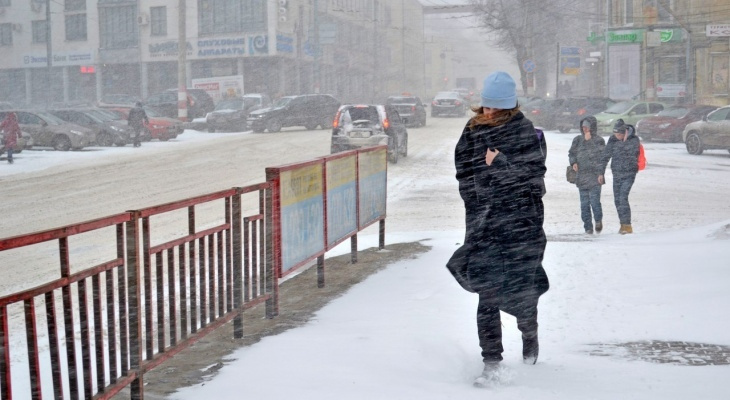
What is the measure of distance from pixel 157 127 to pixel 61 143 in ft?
16.7

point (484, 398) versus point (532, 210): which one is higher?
point (532, 210)

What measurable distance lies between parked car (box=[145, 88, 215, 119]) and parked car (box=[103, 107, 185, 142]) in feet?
27.8

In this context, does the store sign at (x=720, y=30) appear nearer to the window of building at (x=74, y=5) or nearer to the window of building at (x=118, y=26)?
the window of building at (x=118, y=26)

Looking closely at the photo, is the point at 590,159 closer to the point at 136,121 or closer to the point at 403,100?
the point at 136,121

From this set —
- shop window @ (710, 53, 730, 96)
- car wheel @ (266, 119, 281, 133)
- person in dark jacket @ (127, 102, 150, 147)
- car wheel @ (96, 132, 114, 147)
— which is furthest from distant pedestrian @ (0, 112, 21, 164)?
shop window @ (710, 53, 730, 96)

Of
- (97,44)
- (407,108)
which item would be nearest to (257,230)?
(407,108)

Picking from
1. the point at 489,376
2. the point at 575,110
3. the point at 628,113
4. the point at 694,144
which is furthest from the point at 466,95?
the point at 489,376

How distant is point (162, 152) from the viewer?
27750mm

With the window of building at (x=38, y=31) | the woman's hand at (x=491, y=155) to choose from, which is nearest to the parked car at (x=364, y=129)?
the woman's hand at (x=491, y=155)

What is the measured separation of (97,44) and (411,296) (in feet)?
199

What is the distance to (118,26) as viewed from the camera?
6312cm

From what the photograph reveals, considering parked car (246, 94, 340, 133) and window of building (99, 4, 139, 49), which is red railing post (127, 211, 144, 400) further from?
window of building (99, 4, 139, 49)

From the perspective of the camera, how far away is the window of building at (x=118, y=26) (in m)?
62.5

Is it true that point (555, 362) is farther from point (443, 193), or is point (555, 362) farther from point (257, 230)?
point (443, 193)
